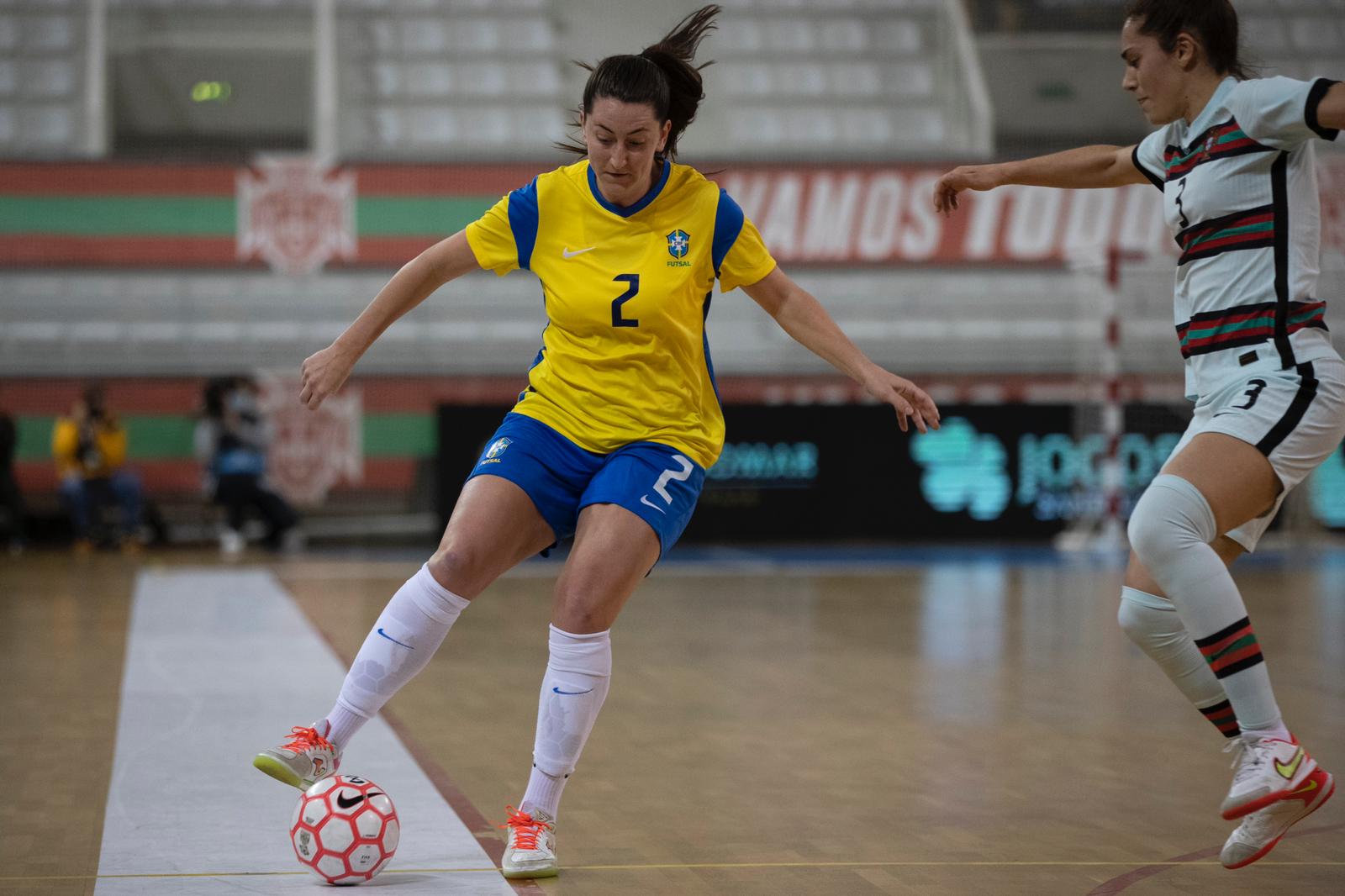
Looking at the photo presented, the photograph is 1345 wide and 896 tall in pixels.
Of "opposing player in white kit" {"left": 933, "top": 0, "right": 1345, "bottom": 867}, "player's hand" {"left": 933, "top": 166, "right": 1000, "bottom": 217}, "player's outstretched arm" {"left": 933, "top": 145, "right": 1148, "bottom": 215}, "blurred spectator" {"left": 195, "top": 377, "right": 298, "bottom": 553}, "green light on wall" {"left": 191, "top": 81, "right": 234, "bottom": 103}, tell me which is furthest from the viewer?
"green light on wall" {"left": 191, "top": 81, "right": 234, "bottom": 103}

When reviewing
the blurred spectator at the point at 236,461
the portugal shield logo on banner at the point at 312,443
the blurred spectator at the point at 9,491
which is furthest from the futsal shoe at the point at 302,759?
the portugal shield logo on banner at the point at 312,443

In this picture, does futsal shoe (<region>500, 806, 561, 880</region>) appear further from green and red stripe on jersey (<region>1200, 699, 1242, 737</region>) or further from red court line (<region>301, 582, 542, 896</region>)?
green and red stripe on jersey (<region>1200, 699, 1242, 737</region>)

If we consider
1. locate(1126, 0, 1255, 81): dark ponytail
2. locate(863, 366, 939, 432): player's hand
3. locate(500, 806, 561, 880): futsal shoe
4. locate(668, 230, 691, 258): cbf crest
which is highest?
locate(1126, 0, 1255, 81): dark ponytail

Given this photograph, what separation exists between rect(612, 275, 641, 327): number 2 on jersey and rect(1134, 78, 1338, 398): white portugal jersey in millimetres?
1362

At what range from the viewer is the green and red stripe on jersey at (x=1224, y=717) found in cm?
398

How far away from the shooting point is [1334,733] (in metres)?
6.00

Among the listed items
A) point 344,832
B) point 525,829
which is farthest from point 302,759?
point 525,829

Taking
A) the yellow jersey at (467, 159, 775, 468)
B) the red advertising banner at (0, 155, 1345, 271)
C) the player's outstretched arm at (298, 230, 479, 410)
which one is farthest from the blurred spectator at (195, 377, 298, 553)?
the yellow jersey at (467, 159, 775, 468)

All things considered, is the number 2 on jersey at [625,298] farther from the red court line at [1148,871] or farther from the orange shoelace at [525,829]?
the red court line at [1148,871]

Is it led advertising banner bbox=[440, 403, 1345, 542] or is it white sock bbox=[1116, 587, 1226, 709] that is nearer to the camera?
white sock bbox=[1116, 587, 1226, 709]

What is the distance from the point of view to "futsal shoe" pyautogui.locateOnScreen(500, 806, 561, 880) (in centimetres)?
379

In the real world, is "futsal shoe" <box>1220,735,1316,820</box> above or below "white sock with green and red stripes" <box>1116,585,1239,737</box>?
below

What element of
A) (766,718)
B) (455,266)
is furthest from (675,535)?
(766,718)

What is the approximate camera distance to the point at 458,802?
4.73 meters
